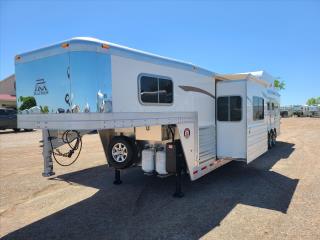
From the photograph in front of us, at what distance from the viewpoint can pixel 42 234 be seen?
14.5ft

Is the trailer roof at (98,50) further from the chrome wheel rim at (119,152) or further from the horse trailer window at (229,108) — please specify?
the chrome wheel rim at (119,152)

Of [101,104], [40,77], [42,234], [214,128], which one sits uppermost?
[40,77]

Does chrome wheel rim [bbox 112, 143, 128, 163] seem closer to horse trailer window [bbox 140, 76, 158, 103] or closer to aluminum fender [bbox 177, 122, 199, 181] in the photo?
aluminum fender [bbox 177, 122, 199, 181]

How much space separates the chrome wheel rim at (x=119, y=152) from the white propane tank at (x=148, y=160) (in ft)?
1.39

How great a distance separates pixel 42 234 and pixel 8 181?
12.7ft

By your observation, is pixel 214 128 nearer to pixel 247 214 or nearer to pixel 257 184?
pixel 257 184

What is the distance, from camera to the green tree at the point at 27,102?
5.09 meters

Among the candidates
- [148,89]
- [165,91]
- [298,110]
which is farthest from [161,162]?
[298,110]

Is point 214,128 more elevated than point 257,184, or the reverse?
point 214,128

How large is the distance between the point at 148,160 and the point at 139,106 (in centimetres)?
177

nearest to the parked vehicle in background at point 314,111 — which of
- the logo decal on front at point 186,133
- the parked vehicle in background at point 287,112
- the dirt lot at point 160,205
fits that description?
the parked vehicle in background at point 287,112

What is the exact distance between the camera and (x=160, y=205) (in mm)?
5590

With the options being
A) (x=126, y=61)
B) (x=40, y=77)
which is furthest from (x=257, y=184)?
(x=40, y=77)

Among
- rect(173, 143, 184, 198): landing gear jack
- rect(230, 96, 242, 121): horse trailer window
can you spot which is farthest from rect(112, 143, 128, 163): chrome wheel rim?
rect(230, 96, 242, 121): horse trailer window
